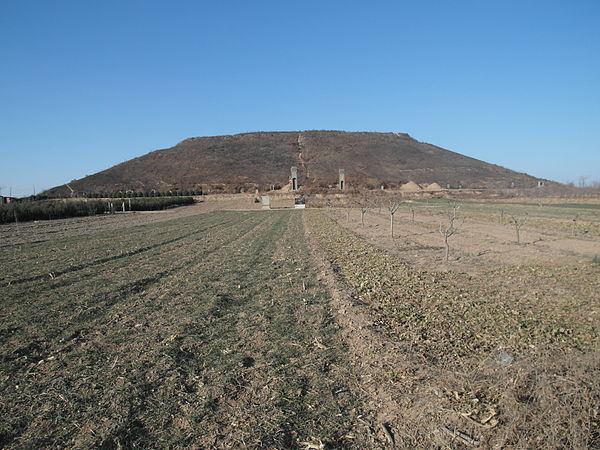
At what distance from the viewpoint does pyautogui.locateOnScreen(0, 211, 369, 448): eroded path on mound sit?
3.85 metres

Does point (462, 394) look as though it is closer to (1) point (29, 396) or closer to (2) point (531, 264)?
(1) point (29, 396)

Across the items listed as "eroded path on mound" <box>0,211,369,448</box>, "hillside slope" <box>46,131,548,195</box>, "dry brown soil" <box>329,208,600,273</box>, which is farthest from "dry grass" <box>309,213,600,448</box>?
"hillside slope" <box>46,131,548,195</box>

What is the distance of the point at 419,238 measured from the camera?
19375mm

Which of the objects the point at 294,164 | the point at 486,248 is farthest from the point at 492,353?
the point at 294,164

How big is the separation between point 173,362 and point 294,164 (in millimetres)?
96738

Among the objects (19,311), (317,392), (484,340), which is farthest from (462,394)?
(19,311)

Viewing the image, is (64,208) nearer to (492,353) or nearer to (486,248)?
(486,248)

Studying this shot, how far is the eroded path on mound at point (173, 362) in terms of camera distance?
3850 mm

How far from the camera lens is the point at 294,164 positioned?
101m

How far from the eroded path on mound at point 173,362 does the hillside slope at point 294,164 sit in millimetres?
68929

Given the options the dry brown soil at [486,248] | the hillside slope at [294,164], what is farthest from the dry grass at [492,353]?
the hillside slope at [294,164]

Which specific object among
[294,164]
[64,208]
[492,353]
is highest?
[294,164]

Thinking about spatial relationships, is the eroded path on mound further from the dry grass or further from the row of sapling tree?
the row of sapling tree

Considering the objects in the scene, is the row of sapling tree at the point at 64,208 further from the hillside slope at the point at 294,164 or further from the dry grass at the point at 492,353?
the dry grass at the point at 492,353
